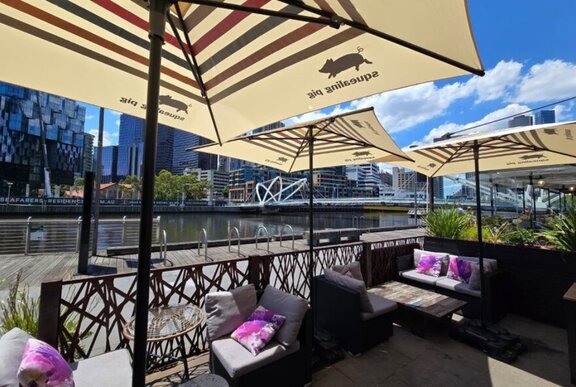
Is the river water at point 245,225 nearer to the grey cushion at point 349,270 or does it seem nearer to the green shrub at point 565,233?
the grey cushion at point 349,270

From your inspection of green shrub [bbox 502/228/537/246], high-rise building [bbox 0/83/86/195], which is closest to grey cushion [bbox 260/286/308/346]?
green shrub [bbox 502/228/537/246]

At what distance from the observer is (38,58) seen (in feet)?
4.96

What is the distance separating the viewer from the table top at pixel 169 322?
79.4 inches

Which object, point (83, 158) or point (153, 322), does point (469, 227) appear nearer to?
point (153, 322)

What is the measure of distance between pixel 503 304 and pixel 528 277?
0.53 meters

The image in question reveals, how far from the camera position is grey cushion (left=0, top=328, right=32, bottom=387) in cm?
122

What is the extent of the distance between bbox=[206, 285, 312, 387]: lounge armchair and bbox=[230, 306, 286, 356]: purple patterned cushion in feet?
0.13

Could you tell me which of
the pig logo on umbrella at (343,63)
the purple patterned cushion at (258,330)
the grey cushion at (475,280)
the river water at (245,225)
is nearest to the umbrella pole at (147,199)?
the pig logo on umbrella at (343,63)

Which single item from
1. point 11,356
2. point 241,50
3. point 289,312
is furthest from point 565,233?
point 11,356

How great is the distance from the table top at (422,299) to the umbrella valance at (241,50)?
259cm

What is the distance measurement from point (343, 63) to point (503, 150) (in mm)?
3708

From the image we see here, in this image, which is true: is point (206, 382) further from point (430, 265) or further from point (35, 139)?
point (35, 139)

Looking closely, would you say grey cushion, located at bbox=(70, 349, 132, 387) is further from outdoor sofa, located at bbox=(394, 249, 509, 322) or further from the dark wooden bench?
the dark wooden bench

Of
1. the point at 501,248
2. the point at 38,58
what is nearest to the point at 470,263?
the point at 501,248
